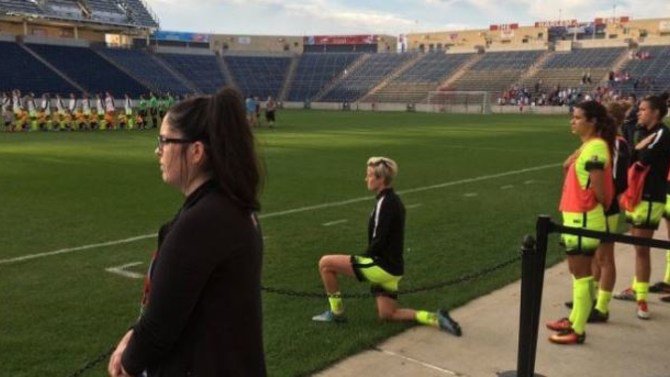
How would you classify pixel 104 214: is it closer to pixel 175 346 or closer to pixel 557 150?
pixel 175 346

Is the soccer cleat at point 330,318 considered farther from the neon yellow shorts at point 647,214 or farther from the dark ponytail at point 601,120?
the neon yellow shorts at point 647,214

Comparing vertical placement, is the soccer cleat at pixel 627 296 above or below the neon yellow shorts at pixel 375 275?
below

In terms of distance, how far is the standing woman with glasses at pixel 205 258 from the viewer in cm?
194

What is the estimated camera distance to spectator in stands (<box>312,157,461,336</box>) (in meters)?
5.30

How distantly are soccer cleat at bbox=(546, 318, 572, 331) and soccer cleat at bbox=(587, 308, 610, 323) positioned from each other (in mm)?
346

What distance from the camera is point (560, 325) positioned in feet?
17.7

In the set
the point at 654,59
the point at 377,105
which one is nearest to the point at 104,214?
the point at 377,105

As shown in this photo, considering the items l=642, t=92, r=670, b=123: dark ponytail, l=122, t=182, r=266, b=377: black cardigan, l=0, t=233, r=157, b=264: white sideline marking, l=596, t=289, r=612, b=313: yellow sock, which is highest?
l=642, t=92, r=670, b=123: dark ponytail

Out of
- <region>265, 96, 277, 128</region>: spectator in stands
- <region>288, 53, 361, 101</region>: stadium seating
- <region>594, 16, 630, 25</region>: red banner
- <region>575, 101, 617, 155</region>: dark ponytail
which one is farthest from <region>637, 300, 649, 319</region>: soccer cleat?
<region>594, 16, 630, 25</region>: red banner

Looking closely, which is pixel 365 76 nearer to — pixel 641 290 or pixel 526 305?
pixel 641 290

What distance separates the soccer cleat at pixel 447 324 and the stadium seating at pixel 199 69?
65044mm

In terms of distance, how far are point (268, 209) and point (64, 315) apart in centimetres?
546

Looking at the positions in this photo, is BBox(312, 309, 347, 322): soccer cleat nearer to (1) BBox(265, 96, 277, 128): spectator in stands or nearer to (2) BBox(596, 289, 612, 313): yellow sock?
(2) BBox(596, 289, 612, 313): yellow sock

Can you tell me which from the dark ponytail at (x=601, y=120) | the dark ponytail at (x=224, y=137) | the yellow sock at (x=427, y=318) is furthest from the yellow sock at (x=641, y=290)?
the dark ponytail at (x=224, y=137)
